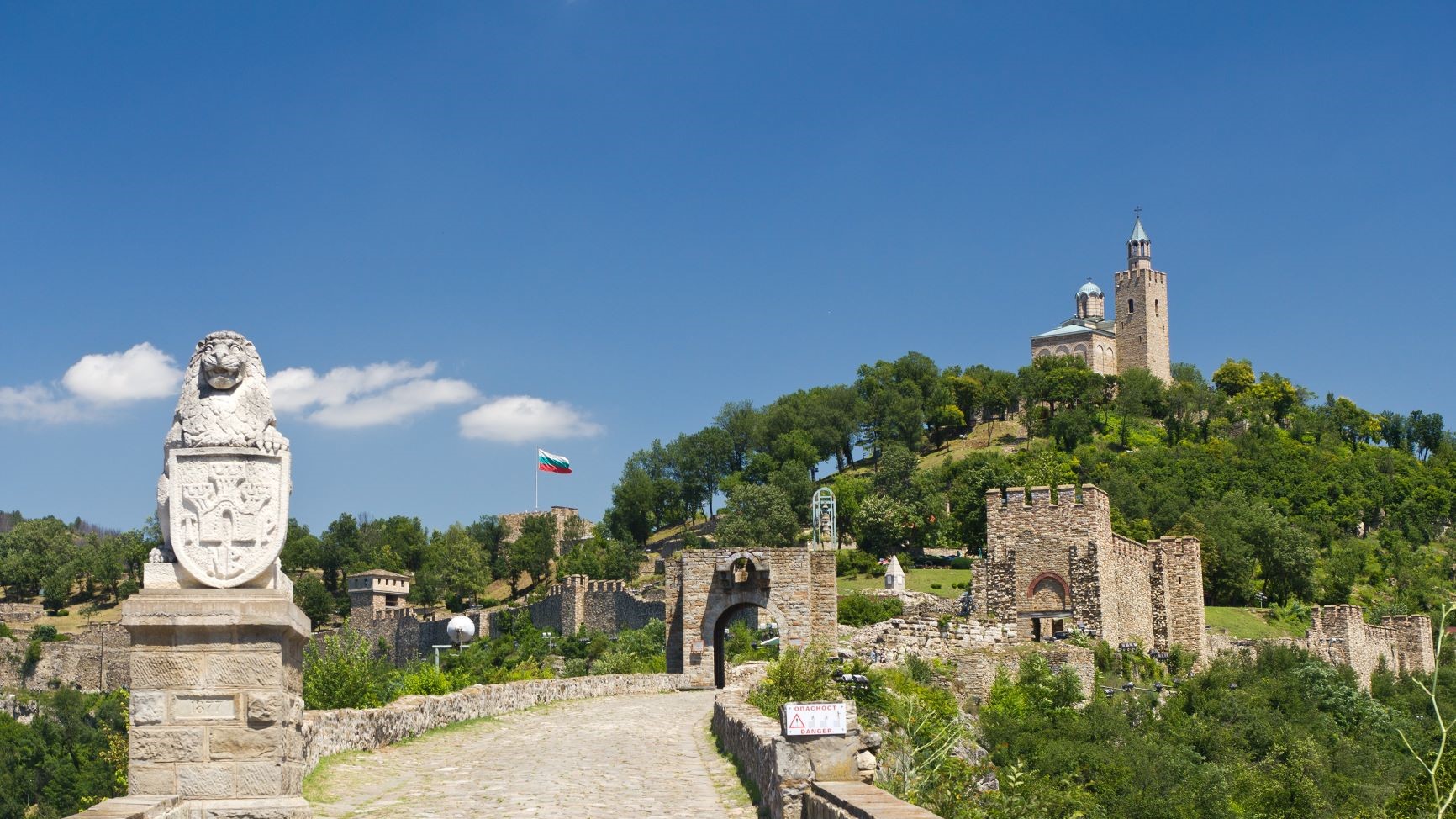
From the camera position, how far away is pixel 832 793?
7199 millimetres

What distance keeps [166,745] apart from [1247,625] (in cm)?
4043

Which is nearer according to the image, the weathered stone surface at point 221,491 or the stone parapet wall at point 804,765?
the weathered stone surface at point 221,491

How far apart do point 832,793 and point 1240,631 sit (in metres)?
37.2

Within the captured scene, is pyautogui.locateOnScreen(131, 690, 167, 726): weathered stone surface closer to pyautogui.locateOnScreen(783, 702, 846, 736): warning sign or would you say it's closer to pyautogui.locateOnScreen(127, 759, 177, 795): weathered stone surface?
pyautogui.locateOnScreen(127, 759, 177, 795): weathered stone surface

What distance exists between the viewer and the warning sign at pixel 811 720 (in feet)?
27.2

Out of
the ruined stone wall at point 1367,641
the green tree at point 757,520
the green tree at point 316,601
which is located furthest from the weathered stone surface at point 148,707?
the green tree at point 316,601

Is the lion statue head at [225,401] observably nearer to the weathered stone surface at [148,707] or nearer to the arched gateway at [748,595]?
the weathered stone surface at [148,707]

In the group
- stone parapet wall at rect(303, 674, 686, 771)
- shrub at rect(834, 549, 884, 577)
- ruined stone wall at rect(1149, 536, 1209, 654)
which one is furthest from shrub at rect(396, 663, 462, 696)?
shrub at rect(834, 549, 884, 577)

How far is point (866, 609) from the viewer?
40.8 metres

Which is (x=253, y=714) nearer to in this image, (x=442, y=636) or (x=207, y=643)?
(x=207, y=643)

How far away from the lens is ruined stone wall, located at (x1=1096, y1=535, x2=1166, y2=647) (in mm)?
31219

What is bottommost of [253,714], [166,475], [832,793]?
[832,793]

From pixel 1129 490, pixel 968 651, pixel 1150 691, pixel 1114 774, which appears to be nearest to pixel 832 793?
pixel 1114 774

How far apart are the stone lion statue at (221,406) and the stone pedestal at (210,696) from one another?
36cm
